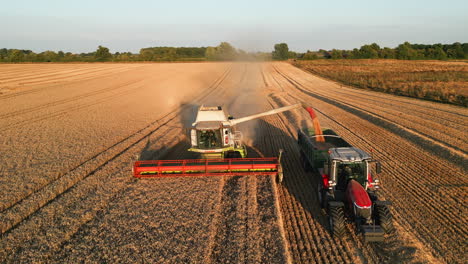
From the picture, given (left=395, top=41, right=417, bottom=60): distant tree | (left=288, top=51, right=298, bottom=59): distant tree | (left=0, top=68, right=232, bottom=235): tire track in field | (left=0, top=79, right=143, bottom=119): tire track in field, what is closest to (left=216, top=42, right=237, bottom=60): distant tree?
(left=0, top=79, right=143, bottom=119): tire track in field

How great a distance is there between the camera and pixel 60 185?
11195 mm

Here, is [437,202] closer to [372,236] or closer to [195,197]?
[372,236]

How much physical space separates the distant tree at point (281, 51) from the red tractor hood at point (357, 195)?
95.0 meters

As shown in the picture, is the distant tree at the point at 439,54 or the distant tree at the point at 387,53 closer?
the distant tree at the point at 439,54

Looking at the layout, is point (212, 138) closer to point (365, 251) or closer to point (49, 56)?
point (365, 251)

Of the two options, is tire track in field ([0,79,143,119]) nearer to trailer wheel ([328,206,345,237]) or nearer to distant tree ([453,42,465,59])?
trailer wheel ([328,206,345,237])

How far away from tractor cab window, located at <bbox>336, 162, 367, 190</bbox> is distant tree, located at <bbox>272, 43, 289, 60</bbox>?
9434 cm

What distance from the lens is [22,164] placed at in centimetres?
1322

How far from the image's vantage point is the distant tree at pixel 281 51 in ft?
327

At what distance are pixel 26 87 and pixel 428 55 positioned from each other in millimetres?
107131

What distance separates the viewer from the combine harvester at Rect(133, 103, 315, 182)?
37.0ft

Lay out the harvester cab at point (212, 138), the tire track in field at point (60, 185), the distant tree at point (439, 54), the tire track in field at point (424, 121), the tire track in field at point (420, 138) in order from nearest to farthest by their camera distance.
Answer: the tire track in field at point (60, 185)
the harvester cab at point (212, 138)
the tire track in field at point (420, 138)
the tire track in field at point (424, 121)
the distant tree at point (439, 54)

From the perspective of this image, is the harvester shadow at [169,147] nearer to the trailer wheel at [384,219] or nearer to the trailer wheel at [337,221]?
the trailer wheel at [337,221]

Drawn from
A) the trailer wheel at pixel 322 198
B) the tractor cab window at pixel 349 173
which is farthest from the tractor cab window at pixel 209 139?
the tractor cab window at pixel 349 173
